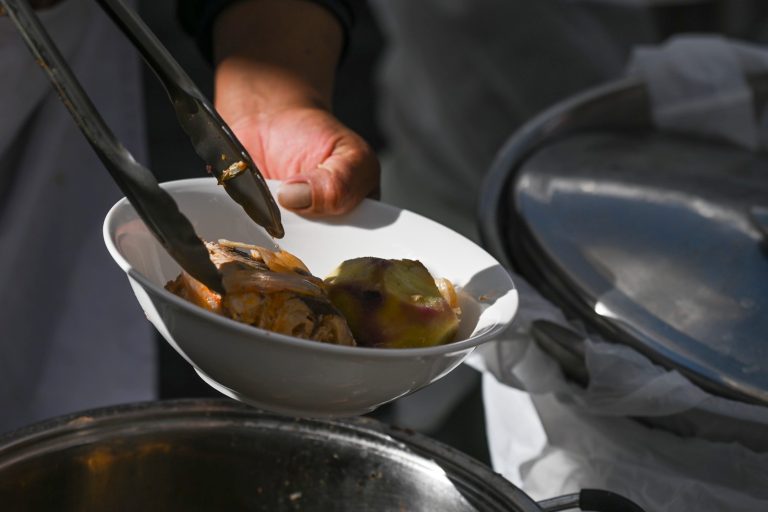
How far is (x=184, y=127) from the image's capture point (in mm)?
657

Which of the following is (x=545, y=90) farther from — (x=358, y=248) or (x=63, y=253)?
(x=358, y=248)

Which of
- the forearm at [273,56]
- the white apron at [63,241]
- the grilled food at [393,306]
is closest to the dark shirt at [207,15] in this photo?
the forearm at [273,56]

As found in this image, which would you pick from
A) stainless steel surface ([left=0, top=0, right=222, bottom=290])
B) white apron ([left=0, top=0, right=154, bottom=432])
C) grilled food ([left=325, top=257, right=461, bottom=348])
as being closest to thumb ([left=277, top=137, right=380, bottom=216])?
grilled food ([left=325, top=257, right=461, bottom=348])

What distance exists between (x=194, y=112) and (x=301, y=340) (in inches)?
8.2

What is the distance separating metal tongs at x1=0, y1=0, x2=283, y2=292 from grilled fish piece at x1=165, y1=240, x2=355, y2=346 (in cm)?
2

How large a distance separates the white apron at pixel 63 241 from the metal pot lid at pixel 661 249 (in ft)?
1.76

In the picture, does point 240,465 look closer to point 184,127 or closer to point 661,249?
point 184,127

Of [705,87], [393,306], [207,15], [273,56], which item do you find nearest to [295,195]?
[393,306]

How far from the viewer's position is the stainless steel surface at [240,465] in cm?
65

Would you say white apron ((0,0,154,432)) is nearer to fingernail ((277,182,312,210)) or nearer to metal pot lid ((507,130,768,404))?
fingernail ((277,182,312,210))

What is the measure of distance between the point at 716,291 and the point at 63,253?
776 mm

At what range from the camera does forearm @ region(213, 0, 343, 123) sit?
3.06 feet

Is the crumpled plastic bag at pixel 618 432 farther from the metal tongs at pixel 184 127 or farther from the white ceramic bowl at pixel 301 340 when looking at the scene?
the metal tongs at pixel 184 127

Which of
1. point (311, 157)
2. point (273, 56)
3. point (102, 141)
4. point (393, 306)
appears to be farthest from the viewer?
point (273, 56)
